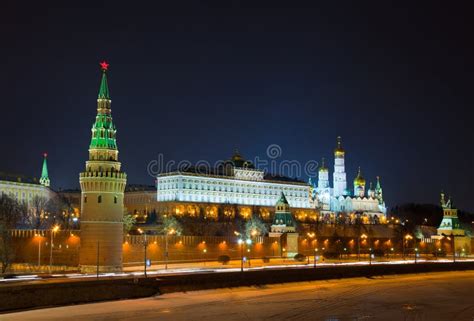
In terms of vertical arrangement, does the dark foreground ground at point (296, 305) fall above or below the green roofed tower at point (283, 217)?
below

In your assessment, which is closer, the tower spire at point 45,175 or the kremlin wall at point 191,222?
the kremlin wall at point 191,222

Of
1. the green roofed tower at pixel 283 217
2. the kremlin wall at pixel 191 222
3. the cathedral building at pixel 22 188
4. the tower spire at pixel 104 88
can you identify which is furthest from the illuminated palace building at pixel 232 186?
the tower spire at pixel 104 88

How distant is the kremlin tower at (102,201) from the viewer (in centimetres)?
5850

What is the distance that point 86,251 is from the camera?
5862cm

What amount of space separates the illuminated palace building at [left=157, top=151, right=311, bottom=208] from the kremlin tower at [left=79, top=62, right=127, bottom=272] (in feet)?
351

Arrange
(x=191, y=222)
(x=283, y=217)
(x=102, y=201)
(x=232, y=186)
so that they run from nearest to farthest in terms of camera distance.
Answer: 1. (x=102, y=201)
2. (x=283, y=217)
3. (x=191, y=222)
4. (x=232, y=186)

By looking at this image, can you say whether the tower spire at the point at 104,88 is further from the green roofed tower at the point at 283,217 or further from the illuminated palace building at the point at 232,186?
the illuminated palace building at the point at 232,186

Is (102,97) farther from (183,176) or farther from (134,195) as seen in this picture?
(134,195)

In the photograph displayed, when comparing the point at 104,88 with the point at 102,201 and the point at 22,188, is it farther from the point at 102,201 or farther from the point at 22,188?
the point at 22,188

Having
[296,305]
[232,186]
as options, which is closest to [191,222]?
[232,186]

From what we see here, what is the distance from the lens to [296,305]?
156ft

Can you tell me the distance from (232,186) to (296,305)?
133 metres

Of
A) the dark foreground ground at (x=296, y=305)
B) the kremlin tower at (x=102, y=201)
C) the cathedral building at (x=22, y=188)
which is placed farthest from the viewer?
the cathedral building at (x=22, y=188)

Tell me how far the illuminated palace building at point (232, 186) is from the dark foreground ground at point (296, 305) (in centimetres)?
10869
